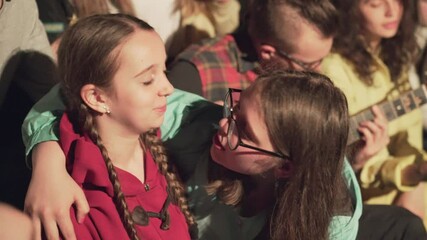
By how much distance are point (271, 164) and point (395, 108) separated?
25.7 inches

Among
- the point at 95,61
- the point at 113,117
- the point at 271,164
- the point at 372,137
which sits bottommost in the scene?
the point at 372,137

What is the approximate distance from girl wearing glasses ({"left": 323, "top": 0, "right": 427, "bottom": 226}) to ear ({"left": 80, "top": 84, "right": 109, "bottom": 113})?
31.2 inches

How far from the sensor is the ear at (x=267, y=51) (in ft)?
5.66

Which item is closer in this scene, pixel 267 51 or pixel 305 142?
pixel 305 142

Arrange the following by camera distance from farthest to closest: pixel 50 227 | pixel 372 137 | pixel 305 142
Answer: pixel 372 137 < pixel 305 142 < pixel 50 227

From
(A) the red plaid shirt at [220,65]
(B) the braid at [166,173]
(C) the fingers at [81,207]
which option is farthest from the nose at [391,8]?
(C) the fingers at [81,207]

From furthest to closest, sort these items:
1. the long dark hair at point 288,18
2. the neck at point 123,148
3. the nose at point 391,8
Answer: the nose at point 391,8 < the long dark hair at point 288,18 < the neck at point 123,148

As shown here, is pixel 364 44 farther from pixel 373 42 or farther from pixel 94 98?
pixel 94 98

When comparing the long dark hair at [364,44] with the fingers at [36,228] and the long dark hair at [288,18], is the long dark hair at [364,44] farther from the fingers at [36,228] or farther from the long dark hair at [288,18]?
the fingers at [36,228]

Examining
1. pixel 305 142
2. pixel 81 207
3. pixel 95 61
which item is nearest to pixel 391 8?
pixel 305 142

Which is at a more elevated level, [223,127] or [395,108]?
[223,127]

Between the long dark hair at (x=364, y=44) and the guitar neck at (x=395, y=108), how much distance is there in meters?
0.08

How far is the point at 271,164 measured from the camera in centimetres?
130

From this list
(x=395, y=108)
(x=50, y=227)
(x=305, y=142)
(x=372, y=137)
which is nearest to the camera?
(x=50, y=227)
